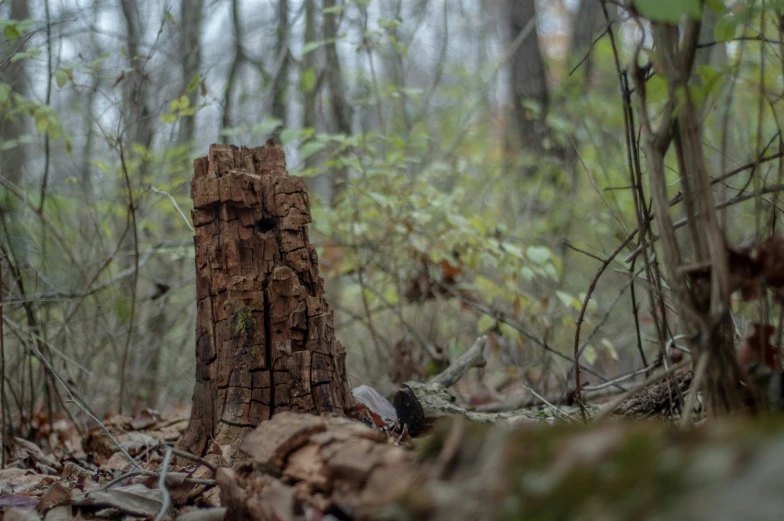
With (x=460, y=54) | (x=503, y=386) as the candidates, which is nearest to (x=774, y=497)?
(x=503, y=386)

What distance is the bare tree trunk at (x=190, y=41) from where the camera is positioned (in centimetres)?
632

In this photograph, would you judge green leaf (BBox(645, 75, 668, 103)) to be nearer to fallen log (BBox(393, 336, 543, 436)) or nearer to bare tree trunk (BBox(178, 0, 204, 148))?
fallen log (BBox(393, 336, 543, 436))

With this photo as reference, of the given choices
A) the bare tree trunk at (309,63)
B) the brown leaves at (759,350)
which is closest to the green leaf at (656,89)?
the brown leaves at (759,350)

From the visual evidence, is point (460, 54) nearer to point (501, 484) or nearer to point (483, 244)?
point (483, 244)

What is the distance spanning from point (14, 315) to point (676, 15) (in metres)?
4.46

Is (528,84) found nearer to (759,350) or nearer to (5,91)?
(5,91)

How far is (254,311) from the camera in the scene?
2600mm

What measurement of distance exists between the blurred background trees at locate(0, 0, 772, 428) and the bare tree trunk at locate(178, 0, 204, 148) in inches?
2.1

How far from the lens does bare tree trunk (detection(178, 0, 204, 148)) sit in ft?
20.7

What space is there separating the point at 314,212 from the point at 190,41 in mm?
3034

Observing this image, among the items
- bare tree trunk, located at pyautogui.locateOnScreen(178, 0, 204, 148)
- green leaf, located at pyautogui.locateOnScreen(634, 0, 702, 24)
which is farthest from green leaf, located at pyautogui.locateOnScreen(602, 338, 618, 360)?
bare tree trunk, located at pyautogui.locateOnScreen(178, 0, 204, 148)

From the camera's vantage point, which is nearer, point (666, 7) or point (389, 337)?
point (666, 7)

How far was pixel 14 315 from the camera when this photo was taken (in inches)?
174

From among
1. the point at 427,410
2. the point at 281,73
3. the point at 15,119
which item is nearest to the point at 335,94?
the point at 281,73
